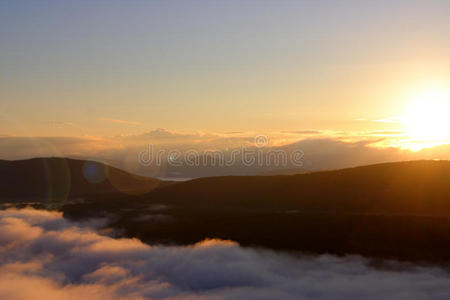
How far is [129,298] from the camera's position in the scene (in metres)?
91.8

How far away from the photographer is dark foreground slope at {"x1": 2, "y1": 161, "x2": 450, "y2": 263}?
346 feet

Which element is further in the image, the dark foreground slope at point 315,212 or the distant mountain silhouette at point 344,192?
Result: the distant mountain silhouette at point 344,192

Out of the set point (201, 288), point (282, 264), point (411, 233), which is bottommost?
point (201, 288)

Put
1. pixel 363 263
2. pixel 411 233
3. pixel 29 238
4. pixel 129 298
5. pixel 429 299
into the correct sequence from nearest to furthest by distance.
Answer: pixel 429 299
pixel 129 298
pixel 363 263
pixel 411 233
pixel 29 238

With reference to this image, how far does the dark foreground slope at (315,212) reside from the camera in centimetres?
10544

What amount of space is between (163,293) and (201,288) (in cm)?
1201

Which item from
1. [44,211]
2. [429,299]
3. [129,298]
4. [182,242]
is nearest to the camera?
[429,299]

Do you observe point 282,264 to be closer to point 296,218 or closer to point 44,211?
point 296,218

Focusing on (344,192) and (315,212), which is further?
(344,192)

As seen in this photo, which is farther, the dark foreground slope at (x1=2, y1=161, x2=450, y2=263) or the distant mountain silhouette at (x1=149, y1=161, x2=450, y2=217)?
the distant mountain silhouette at (x1=149, y1=161, x2=450, y2=217)

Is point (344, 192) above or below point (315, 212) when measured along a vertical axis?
above

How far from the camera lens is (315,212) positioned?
13475cm

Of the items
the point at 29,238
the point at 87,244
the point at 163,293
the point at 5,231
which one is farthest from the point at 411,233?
the point at 5,231

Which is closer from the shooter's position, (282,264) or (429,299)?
(429,299)
